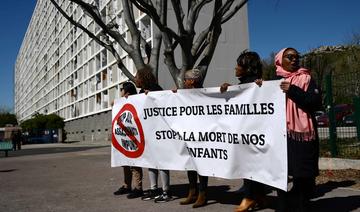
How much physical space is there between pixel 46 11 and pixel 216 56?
212ft

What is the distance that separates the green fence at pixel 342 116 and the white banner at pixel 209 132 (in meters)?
4.04

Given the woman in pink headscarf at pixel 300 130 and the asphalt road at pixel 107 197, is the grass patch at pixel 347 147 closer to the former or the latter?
the asphalt road at pixel 107 197

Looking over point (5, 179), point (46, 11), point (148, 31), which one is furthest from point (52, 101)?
point (5, 179)

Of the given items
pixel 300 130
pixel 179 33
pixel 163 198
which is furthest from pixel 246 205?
pixel 179 33

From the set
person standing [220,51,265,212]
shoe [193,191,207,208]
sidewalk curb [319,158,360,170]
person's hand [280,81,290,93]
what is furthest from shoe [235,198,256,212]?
sidewalk curb [319,158,360,170]

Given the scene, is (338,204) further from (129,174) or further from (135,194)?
(129,174)

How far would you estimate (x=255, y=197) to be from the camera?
5.08 metres

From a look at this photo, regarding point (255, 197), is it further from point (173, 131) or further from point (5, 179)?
point (5, 179)

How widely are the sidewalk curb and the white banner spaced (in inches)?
162

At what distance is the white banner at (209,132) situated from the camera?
180 inches

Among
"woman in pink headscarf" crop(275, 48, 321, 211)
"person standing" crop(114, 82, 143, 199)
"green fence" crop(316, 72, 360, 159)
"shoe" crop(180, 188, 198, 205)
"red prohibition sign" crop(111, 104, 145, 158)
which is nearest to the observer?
"woman in pink headscarf" crop(275, 48, 321, 211)

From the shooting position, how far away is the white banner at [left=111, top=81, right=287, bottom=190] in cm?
458

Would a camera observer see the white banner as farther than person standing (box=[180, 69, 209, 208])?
No

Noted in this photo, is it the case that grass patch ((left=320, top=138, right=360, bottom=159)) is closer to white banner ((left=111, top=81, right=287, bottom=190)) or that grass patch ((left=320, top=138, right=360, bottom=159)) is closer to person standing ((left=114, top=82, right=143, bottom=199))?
white banner ((left=111, top=81, right=287, bottom=190))
